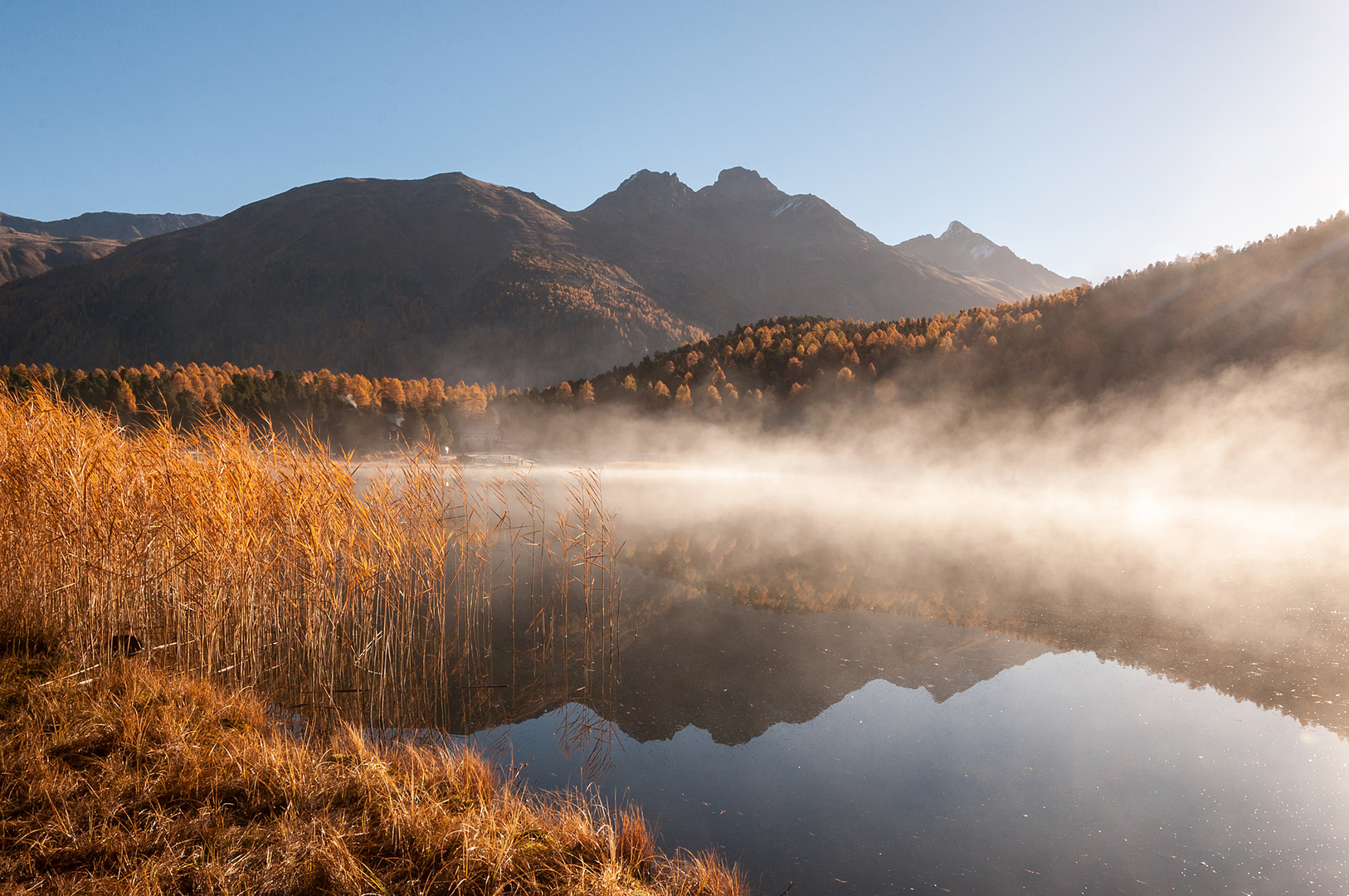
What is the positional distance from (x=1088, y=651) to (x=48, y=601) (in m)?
12.1

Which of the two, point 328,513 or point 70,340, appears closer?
point 328,513

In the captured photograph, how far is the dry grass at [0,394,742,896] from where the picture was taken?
2922 millimetres

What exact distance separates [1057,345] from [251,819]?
64.6 m

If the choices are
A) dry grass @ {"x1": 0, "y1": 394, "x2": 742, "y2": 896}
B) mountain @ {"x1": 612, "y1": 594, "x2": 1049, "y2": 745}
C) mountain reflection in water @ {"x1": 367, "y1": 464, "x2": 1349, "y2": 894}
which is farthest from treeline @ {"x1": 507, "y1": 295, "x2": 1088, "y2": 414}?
dry grass @ {"x1": 0, "y1": 394, "x2": 742, "y2": 896}

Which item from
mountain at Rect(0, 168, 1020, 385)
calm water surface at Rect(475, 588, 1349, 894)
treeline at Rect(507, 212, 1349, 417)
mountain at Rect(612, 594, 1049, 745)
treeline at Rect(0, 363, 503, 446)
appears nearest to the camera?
calm water surface at Rect(475, 588, 1349, 894)

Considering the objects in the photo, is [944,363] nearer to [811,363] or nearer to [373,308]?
[811,363]

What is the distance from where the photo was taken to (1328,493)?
91.7ft

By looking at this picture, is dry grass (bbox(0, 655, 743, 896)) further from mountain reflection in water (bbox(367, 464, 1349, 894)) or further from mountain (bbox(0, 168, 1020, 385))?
mountain (bbox(0, 168, 1020, 385))

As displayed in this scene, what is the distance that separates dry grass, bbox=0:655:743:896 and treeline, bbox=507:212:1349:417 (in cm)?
5523

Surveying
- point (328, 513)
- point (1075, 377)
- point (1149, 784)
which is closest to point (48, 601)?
point (328, 513)

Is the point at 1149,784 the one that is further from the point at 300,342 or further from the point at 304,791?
the point at 300,342

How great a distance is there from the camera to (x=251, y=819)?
3.17 meters

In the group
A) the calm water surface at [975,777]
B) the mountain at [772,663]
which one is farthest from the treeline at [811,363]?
the calm water surface at [975,777]

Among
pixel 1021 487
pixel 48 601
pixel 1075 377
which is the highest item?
pixel 1075 377
